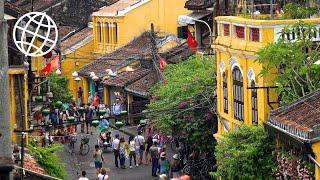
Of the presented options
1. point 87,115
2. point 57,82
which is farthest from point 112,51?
point 87,115

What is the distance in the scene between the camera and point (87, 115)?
43.6 meters

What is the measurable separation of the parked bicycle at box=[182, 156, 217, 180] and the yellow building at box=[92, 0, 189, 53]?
21.9 meters

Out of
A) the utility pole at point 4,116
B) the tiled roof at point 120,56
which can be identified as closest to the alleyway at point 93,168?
the tiled roof at point 120,56

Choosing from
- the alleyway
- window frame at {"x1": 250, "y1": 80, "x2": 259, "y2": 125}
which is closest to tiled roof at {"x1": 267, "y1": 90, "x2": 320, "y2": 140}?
window frame at {"x1": 250, "y1": 80, "x2": 259, "y2": 125}

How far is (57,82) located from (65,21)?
21.5 metres

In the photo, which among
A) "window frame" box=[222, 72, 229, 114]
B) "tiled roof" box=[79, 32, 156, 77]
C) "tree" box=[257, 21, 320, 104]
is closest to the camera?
"tree" box=[257, 21, 320, 104]

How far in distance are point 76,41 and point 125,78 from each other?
12237 millimetres

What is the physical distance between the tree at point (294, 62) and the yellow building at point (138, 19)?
2977 cm

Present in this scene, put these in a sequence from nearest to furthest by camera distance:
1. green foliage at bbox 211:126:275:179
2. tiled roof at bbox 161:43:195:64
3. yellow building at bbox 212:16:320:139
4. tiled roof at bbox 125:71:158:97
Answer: green foliage at bbox 211:126:275:179 → yellow building at bbox 212:16:320:139 → tiled roof at bbox 161:43:195:64 → tiled roof at bbox 125:71:158:97

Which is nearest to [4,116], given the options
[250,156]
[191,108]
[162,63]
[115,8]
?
[250,156]

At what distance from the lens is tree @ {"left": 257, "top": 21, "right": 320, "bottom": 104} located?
82.4ft

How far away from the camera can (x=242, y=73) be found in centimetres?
2934

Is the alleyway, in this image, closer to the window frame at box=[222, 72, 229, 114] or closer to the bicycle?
the bicycle

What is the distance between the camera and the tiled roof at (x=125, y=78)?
4978 cm
